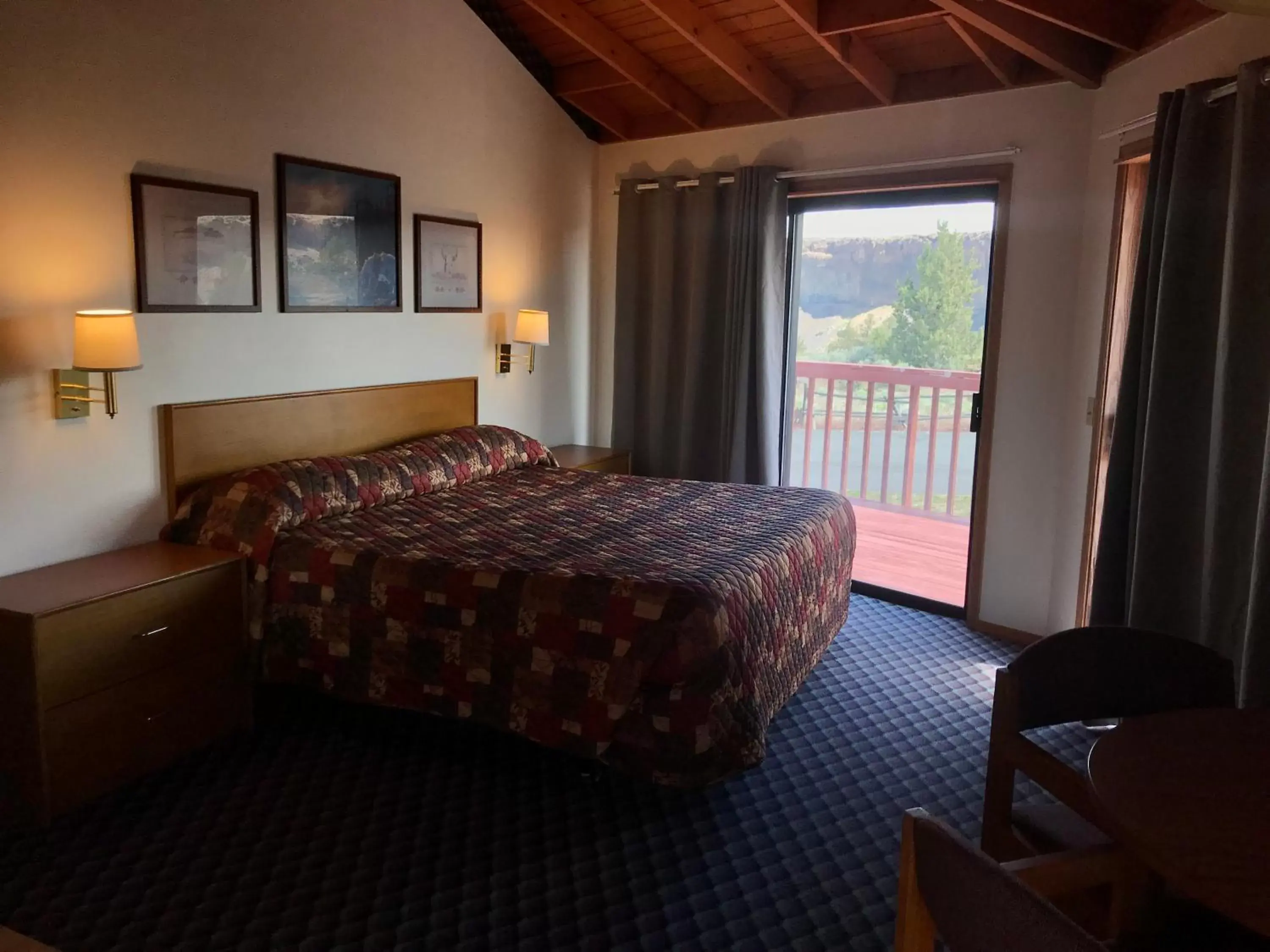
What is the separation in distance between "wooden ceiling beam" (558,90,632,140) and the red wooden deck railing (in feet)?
5.40

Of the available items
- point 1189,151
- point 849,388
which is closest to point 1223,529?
point 1189,151

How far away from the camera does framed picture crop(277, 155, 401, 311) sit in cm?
357

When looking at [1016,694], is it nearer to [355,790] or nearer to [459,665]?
[459,665]

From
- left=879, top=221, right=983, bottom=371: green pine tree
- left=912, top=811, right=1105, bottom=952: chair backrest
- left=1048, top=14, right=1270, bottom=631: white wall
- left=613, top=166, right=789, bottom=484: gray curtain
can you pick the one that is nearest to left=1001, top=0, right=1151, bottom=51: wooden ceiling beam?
left=1048, top=14, right=1270, bottom=631: white wall

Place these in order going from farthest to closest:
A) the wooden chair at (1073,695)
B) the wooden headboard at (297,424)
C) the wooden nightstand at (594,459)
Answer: the wooden nightstand at (594,459)
the wooden headboard at (297,424)
the wooden chair at (1073,695)

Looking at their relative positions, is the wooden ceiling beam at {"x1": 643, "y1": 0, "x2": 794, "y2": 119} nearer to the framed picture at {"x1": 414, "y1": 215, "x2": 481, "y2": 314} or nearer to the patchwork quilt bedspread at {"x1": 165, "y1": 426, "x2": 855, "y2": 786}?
the framed picture at {"x1": 414, "y1": 215, "x2": 481, "y2": 314}

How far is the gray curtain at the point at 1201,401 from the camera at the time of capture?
239cm

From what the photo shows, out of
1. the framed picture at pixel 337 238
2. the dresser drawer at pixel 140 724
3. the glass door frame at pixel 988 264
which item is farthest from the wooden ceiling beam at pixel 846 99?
the dresser drawer at pixel 140 724

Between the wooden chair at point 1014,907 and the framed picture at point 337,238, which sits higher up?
the framed picture at point 337,238

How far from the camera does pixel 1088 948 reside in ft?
3.01

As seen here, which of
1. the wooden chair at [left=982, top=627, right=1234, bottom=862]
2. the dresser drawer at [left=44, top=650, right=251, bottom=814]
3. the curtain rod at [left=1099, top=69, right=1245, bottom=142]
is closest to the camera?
the wooden chair at [left=982, top=627, right=1234, bottom=862]

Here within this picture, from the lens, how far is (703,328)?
4883 mm

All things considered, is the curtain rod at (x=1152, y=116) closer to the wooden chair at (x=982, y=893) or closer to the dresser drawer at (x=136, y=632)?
the wooden chair at (x=982, y=893)

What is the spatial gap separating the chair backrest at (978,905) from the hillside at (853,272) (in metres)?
3.78
